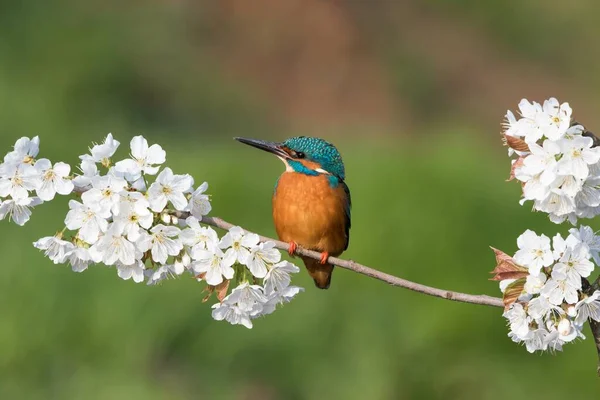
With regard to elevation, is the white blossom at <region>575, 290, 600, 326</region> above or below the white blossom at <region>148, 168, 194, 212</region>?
above

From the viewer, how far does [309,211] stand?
3701 millimetres

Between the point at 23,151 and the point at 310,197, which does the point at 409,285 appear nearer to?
the point at 23,151

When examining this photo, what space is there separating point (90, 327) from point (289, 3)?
8979mm

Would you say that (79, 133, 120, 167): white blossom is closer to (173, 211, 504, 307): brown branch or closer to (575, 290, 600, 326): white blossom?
(173, 211, 504, 307): brown branch

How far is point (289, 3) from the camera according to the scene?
14.7 metres

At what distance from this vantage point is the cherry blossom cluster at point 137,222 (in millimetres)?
2482

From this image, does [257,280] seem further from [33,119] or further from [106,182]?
[33,119]

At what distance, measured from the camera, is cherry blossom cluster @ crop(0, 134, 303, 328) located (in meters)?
2.48

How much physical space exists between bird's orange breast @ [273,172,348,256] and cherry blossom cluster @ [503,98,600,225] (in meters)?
1.38

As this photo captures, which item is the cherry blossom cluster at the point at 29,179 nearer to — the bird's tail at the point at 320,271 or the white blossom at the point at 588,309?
the white blossom at the point at 588,309

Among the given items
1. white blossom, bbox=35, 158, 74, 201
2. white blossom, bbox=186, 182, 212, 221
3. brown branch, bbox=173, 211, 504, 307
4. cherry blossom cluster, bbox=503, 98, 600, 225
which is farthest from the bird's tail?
cherry blossom cluster, bbox=503, 98, 600, 225

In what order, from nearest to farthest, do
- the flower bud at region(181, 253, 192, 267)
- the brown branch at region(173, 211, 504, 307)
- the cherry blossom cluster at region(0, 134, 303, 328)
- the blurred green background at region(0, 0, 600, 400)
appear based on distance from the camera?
the brown branch at region(173, 211, 504, 307), the cherry blossom cluster at region(0, 134, 303, 328), the flower bud at region(181, 253, 192, 267), the blurred green background at region(0, 0, 600, 400)

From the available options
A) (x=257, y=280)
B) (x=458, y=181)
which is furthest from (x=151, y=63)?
(x=257, y=280)

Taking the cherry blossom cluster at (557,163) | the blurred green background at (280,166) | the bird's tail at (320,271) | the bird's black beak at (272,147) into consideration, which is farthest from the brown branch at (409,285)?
the blurred green background at (280,166)
